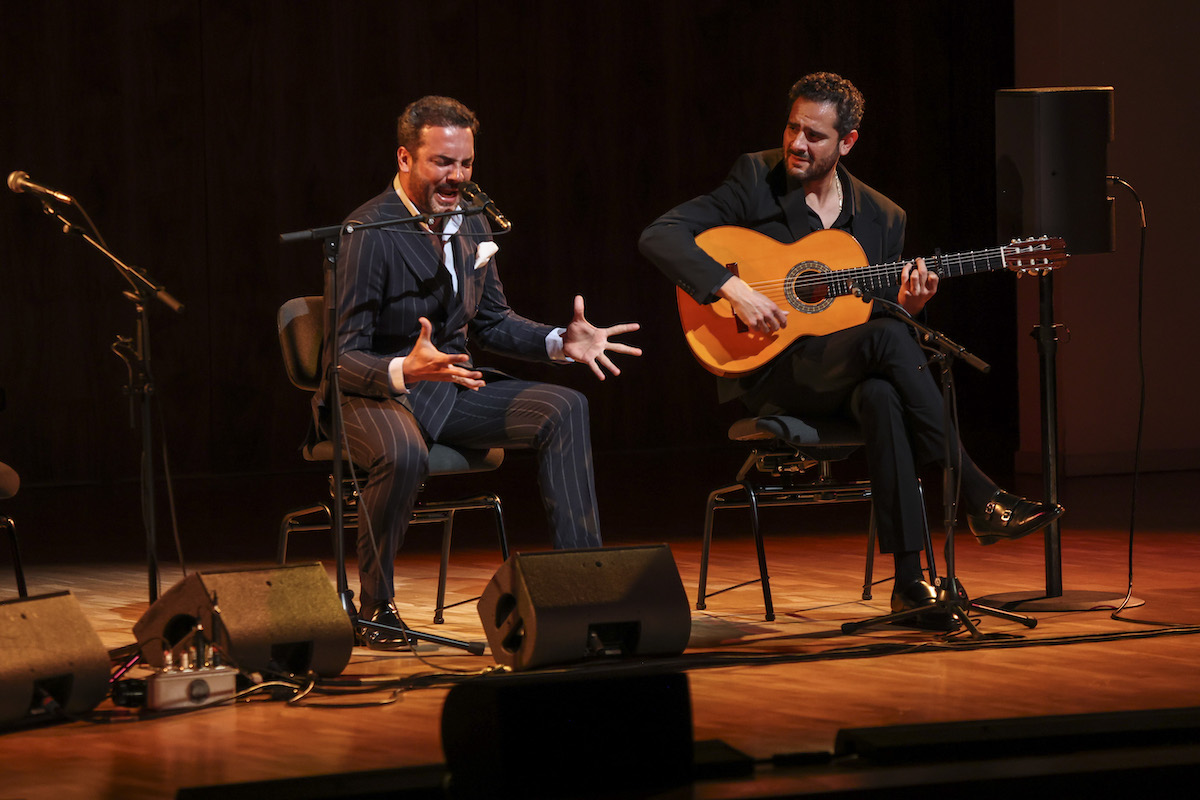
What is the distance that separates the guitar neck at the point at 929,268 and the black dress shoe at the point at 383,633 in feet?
4.60

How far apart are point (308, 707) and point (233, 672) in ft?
0.61

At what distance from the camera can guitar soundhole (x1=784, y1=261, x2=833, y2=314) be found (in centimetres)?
400

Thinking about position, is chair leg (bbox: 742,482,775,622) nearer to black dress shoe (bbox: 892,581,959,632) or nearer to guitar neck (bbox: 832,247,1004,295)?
black dress shoe (bbox: 892,581,959,632)

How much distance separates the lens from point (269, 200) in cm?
793

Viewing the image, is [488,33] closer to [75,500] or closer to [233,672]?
Answer: [75,500]

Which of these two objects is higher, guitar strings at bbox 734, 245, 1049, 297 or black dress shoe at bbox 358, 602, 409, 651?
guitar strings at bbox 734, 245, 1049, 297

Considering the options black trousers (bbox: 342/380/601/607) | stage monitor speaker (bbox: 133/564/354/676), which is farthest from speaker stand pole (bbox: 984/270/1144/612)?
stage monitor speaker (bbox: 133/564/354/676)

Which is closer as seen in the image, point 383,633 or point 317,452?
point 383,633

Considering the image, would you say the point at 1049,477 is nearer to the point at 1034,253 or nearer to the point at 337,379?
the point at 1034,253

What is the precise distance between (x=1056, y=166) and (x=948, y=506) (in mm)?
1007

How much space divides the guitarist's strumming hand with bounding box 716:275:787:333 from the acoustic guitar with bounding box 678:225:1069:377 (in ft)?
0.22

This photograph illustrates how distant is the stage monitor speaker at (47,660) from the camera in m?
2.77

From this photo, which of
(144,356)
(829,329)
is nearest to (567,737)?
(144,356)

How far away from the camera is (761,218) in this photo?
4125 millimetres
